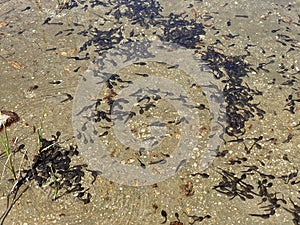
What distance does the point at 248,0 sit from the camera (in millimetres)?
13062

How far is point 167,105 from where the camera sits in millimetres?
9109

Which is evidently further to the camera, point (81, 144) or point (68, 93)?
point (68, 93)

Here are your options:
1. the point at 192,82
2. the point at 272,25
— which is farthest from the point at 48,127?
the point at 272,25

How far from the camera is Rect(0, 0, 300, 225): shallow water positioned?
7.12 metres

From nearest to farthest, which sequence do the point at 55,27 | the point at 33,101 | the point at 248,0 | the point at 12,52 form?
the point at 33,101 → the point at 12,52 → the point at 55,27 → the point at 248,0

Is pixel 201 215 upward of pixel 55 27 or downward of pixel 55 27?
downward

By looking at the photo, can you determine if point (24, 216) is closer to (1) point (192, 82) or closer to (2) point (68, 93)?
(2) point (68, 93)

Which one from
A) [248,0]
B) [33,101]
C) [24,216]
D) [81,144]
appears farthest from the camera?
[248,0]

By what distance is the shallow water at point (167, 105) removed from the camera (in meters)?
7.12

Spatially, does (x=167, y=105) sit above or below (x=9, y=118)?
below

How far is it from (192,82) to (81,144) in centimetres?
361

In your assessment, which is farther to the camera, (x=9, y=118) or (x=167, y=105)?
(x=167, y=105)

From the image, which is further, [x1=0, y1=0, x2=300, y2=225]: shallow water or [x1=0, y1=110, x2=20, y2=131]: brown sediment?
[x1=0, y1=110, x2=20, y2=131]: brown sediment

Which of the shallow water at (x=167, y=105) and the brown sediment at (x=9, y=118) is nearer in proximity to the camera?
the shallow water at (x=167, y=105)
